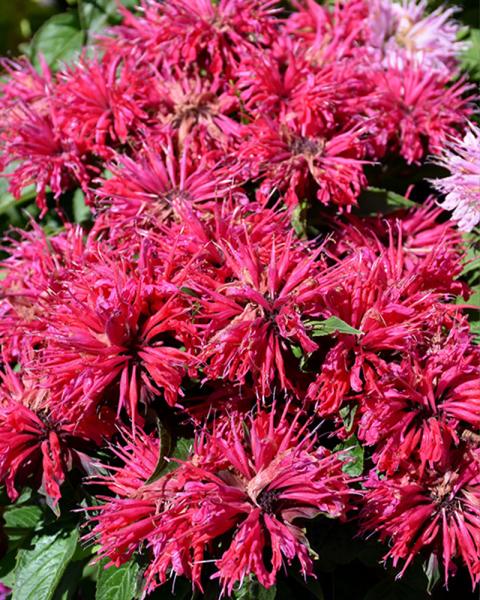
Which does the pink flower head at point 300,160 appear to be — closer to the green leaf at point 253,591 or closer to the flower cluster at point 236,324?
the flower cluster at point 236,324

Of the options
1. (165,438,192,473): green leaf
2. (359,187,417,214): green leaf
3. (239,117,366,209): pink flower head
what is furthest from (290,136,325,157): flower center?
(165,438,192,473): green leaf

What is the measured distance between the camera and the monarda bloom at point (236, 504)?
0.56m

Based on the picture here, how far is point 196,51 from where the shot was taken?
836 mm

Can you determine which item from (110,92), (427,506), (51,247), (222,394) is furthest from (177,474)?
(110,92)

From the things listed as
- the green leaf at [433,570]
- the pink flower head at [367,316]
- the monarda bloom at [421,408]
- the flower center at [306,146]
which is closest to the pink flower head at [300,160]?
the flower center at [306,146]

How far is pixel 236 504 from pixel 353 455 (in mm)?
128

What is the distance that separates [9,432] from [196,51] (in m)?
0.47

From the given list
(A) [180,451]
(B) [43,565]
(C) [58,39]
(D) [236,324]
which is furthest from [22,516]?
(C) [58,39]

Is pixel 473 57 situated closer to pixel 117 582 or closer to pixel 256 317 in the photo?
pixel 256 317

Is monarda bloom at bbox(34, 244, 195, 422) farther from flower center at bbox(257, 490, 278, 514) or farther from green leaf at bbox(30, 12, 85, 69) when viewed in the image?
green leaf at bbox(30, 12, 85, 69)

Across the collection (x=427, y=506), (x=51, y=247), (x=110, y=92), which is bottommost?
(x=427, y=506)

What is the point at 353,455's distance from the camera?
64 centimetres

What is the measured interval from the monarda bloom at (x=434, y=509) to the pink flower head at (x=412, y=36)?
56cm

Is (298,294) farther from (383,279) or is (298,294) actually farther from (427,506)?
(427,506)
